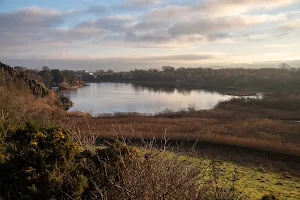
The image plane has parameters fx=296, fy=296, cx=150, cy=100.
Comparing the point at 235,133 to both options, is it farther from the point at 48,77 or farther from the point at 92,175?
the point at 48,77

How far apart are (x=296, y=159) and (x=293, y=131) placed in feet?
21.9

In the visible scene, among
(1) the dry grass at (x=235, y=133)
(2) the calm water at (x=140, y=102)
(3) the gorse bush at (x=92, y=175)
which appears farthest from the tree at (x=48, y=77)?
(3) the gorse bush at (x=92, y=175)

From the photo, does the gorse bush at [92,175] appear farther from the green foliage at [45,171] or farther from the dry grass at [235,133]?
the dry grass at [235,133]

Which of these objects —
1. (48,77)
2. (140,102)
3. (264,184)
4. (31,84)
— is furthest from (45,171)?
(48,77)

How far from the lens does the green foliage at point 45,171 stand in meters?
4.02

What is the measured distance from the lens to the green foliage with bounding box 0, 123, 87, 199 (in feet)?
13.2

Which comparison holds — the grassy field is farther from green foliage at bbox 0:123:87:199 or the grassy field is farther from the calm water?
the calm water

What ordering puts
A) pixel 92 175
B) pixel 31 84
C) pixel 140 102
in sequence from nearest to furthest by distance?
pixel 92 175
pixel 31 84
pixel 140 102

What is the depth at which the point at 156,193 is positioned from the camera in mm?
3156

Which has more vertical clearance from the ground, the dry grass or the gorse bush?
the gorse bush

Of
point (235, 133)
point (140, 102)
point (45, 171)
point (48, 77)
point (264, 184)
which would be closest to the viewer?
point (45, 171)

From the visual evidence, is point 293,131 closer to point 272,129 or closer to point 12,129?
point 272,129

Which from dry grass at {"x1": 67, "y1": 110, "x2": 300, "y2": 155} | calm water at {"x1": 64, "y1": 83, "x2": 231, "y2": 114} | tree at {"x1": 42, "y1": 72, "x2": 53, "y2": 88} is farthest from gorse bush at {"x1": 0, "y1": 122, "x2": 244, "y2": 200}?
tree at {"x1": 42, "y1": 72, "x2": 53, "y2": 88}

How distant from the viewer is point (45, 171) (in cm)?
438
